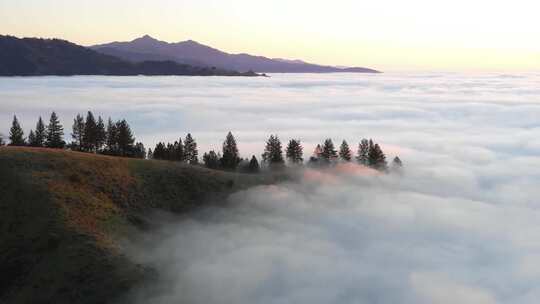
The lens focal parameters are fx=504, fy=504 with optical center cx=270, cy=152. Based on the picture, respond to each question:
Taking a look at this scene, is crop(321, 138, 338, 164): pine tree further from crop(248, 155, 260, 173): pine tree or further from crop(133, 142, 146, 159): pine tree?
crop(133, 142, 146, 159): pine tree

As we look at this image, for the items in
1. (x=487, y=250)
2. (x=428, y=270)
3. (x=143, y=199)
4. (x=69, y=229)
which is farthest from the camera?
(x=487, y=250)

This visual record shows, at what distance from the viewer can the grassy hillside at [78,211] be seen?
79.8m

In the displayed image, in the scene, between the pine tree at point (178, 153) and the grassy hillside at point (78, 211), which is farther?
the pine tree at point (178, 153)

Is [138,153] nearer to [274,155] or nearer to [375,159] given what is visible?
[274,155]

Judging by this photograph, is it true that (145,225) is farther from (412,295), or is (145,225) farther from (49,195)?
(412,295)

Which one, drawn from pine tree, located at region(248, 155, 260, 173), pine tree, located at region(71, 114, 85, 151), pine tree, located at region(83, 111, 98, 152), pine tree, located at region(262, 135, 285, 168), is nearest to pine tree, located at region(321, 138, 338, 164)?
pine tree, located at region(262, 135, 285, 168)

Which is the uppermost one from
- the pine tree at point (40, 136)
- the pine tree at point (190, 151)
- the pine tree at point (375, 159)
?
the pine tree at point (40, 136)

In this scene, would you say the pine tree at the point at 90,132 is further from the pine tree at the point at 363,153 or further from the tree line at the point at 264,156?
the pine tree at the point at 363,153

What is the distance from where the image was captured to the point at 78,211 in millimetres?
95812

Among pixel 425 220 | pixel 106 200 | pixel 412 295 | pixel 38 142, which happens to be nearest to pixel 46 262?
pixel 106 200

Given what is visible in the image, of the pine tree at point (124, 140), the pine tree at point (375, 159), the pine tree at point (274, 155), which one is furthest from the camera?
the pine tree at point (375, 159)

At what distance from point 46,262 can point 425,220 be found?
425 feet

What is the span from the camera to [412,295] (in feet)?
357

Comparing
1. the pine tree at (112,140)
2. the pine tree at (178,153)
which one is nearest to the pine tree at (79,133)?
the pine tree at (112,140)
